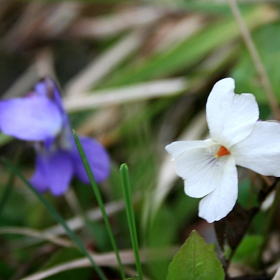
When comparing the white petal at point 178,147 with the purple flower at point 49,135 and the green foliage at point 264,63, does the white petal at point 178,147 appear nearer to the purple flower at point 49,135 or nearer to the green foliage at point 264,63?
the purple flower at point 49,135

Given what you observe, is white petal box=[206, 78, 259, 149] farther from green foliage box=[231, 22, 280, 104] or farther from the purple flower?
green foliage box=[231, 22, 280, 104]

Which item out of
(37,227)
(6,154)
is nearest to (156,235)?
(37,227)

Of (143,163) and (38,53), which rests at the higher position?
(38,53)

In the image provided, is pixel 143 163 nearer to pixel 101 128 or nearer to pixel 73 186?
pixel 73 186

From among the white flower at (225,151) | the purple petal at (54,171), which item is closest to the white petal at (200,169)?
the white flower at (225,151)

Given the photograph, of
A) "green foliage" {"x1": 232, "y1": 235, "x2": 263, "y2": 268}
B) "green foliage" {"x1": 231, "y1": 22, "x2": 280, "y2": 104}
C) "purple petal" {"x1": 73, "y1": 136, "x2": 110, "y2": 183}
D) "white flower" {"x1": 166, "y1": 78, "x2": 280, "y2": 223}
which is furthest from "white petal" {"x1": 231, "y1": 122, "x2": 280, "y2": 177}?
"green foliage" {"x1": 231, "y1": 22, "x2": 280, "y2": 104}
